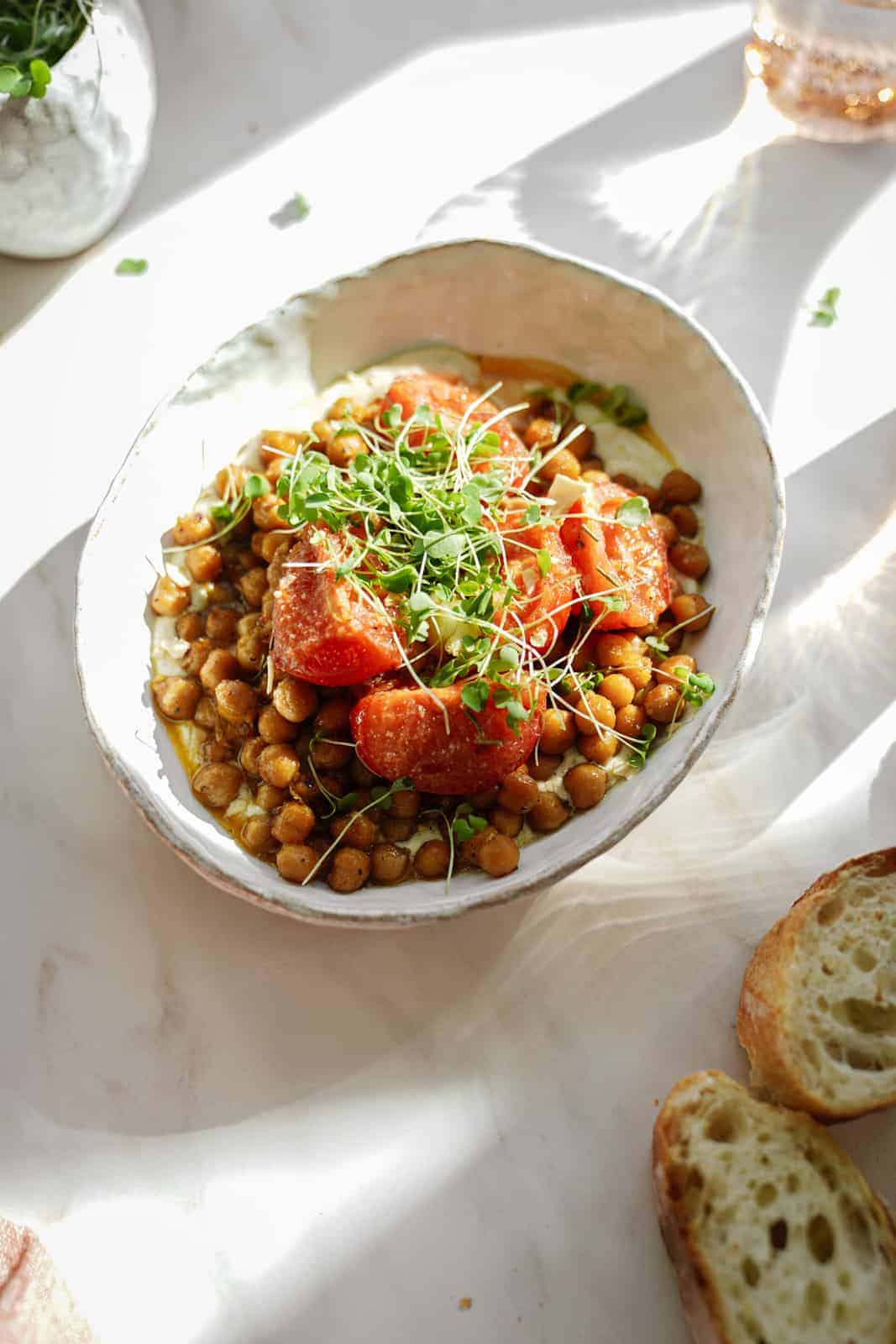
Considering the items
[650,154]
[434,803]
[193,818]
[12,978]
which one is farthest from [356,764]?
[650,154]

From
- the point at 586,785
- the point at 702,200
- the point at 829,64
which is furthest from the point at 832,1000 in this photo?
the point at 829,64

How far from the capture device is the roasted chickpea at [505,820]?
156 centimetres

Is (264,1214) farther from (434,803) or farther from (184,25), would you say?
(184,25)

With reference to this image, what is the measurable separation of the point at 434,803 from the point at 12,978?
0.64 meters

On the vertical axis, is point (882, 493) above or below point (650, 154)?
below

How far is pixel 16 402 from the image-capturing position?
2.02 meters

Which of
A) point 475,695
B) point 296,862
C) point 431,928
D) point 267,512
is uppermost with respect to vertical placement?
point 267,512

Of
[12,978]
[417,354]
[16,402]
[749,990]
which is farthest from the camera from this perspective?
[16,402]

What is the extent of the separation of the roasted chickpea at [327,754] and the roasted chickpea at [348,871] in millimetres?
117

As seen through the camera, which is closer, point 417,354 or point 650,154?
point 417,354

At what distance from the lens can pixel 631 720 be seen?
5.17 feet

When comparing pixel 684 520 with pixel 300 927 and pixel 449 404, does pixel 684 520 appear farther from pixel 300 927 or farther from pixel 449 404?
pixel 300 927

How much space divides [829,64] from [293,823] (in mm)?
1507

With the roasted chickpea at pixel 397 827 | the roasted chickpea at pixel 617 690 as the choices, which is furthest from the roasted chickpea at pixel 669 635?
the roasted chickpea at pixel 397 827
